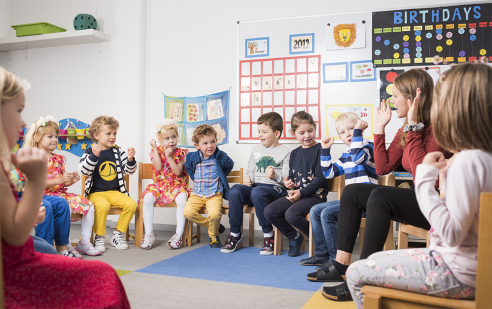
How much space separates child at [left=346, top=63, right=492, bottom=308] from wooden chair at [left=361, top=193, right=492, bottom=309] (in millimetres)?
28

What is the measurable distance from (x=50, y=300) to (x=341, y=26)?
125 inches

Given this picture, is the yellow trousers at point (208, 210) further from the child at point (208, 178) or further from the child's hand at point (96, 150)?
the child's hand at point (96, 150)

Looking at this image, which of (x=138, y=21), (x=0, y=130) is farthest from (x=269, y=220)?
(x=138, y=21)

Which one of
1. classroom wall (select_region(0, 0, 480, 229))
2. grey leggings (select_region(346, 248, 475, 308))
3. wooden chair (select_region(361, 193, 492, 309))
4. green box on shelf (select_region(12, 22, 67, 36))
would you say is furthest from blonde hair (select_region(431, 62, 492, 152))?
green box on shelf (select_region(12, 22, 67, 36))

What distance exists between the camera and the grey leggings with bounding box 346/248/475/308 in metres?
0.95

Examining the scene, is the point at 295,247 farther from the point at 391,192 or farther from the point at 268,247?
the point at 391,192

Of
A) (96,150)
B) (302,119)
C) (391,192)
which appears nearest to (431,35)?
(302,119)

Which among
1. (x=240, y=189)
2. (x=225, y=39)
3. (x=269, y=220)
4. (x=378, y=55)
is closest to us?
(x=269, y=220)

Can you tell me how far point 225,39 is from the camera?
12.6 feet

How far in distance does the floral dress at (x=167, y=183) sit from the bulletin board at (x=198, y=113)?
1.57 ft

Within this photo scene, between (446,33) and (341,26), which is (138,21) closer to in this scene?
(341,26)

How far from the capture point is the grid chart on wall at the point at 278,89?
3.52 metres

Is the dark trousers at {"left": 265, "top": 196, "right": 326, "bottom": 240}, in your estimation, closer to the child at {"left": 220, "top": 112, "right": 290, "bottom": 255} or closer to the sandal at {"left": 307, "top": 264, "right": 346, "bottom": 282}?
the child at {"left": 220, "top": 112, "right": 290, "bottom": 255}

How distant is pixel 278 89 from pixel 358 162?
141 cm
